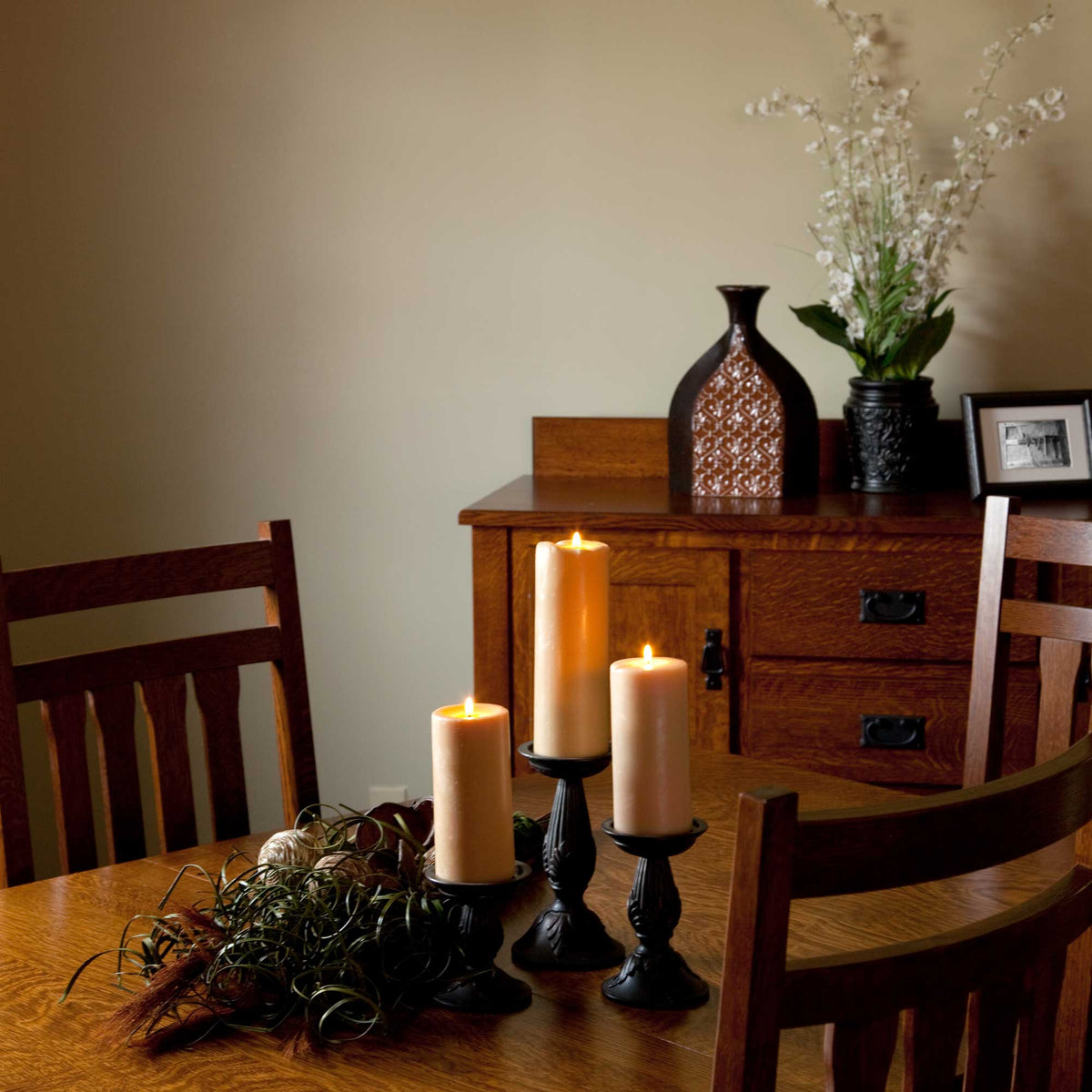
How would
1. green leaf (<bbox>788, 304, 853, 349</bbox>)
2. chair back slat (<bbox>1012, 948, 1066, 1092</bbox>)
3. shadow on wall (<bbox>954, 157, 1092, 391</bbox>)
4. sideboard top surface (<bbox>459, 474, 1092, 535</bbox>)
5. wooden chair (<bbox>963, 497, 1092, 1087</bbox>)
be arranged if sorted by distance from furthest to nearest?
shadow on wall (<bbox>954, 157, 1092, 391</bbox>)
green leaf (<bbox>788, 304, 853, 349</bbox>)
sideboard top surface (<bbox>459, 474, 1092, 535</bbox>)
wooden chair (<bbox>963, 497, 1092, 1087</bbox>)
chair back slat (<bbox>1012, 948, 1066, 1092</bbox>)

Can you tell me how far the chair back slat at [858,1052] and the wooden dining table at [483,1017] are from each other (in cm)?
7

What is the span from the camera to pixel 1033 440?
93.5 inches

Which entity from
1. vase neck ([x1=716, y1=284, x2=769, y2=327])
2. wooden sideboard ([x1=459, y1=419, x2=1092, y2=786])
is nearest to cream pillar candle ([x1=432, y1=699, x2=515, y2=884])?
wooden sideboard ([x1=459, y1=419, x2=1092, y2=786])

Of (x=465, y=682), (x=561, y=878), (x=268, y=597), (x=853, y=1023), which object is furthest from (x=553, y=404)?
(x=853, y=1023)

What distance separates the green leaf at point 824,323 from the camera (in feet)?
7.95

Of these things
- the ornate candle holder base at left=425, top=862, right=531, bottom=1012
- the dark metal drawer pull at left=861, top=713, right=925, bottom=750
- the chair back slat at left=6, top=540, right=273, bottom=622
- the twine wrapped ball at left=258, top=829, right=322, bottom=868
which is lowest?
the dark metal drawer pull at left=861, top=713, right=925, bottom=750

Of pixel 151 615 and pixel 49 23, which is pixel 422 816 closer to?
pixel 151 615

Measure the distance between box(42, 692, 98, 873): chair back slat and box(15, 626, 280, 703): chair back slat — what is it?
0.06 ft

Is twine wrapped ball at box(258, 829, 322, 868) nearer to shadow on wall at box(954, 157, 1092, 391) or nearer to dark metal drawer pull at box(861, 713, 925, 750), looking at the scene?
dark metal drawer pull at box(861, 713, 925, 750)

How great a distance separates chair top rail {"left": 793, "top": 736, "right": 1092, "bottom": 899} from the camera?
2.13 ft

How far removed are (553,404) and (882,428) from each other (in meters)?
0.69

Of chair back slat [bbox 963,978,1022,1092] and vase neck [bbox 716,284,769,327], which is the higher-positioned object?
vase neck [bbox 716,284,769,327]

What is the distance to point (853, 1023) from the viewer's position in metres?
0.67

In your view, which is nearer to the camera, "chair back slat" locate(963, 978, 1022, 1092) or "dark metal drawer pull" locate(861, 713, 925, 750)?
"chair back slat" locate(963, 978, 1022, 1092)
